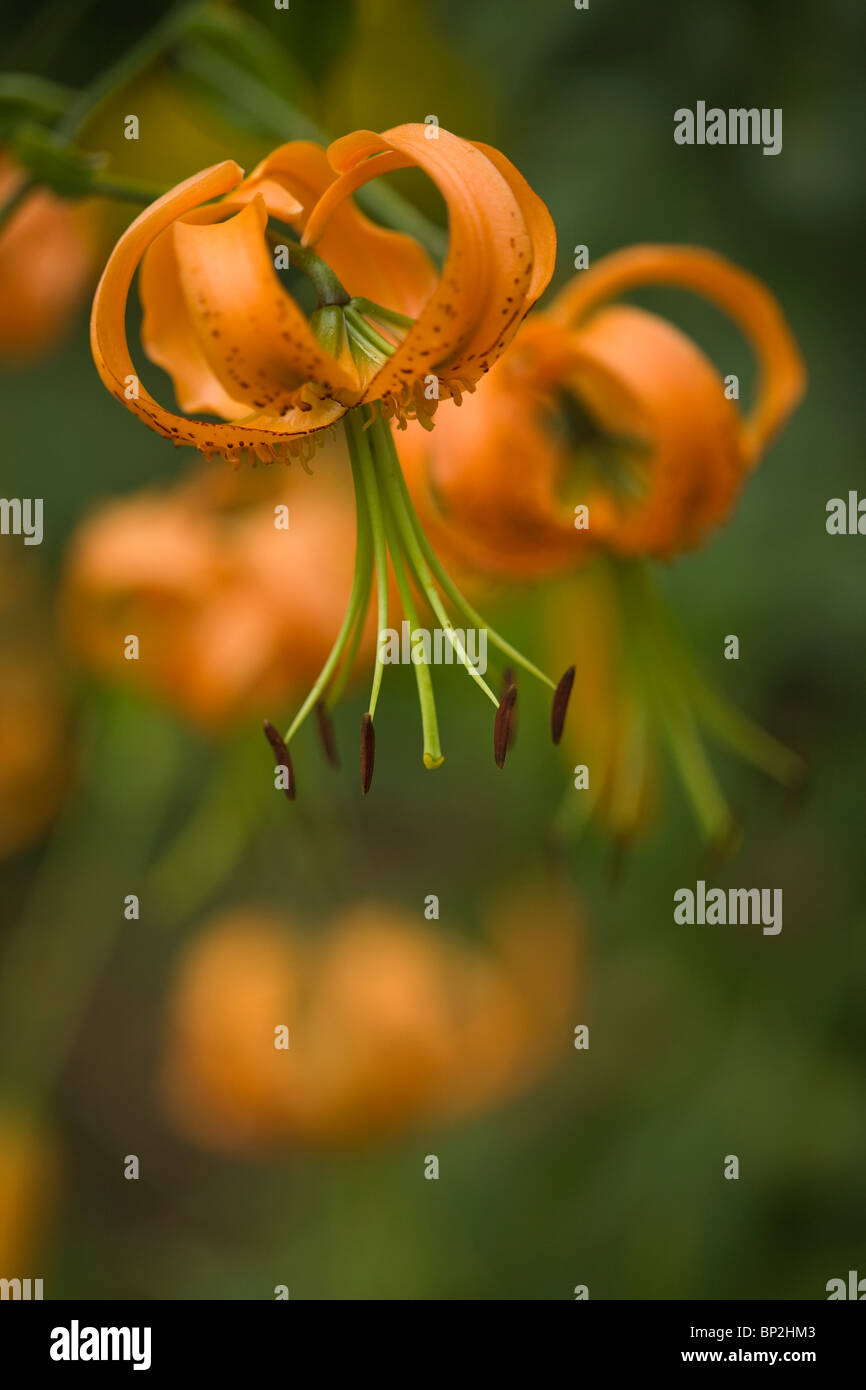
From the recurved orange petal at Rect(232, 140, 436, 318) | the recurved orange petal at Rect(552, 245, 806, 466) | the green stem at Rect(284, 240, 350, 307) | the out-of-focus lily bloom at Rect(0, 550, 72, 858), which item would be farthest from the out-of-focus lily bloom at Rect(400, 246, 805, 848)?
the out-of-focus lily bloom at Rect(0, 550, 72, 858)

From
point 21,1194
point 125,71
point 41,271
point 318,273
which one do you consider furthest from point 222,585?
point 21,1194

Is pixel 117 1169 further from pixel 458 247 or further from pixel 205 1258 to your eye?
pixel 458 247

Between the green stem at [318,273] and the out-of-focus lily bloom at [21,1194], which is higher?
the green stem at [318,273]

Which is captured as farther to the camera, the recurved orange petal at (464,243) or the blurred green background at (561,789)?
the blurred green background at (561,789)

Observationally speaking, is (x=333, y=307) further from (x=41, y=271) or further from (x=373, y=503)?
(x=41, y=271)

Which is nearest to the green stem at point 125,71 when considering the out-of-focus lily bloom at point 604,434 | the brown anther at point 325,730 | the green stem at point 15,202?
the green stem at point 15,202

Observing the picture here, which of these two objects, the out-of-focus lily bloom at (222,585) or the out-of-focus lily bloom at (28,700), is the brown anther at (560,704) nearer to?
the out-of-focus lily bloom at (222,585)
